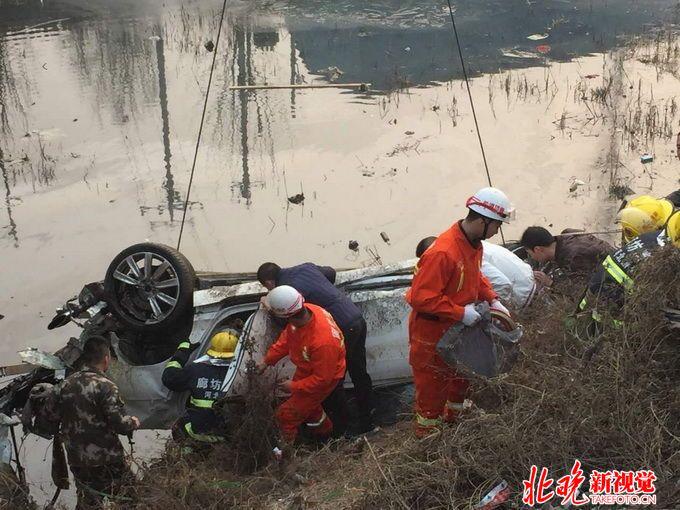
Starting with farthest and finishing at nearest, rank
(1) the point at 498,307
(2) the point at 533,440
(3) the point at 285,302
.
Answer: (3) the point at 285,302 < (1) the point at 498,307 < (2) the point at 533,440

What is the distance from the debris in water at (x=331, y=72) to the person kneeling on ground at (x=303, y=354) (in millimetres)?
11545

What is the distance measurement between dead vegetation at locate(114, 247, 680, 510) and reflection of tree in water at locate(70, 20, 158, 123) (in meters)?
10.7

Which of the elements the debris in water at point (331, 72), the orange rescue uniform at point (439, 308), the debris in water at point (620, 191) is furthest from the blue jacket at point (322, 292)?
the debris in water at point (331, 72)

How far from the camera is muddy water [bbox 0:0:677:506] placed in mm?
9719

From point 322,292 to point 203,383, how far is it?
3.47 feet

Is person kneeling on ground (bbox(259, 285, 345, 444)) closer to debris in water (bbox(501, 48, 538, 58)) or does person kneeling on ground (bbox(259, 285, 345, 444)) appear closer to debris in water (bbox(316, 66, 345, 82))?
debris in water (bbox(316, 66, 345, 82))

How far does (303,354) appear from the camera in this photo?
495 centimetres

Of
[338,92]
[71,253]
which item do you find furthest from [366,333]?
[338,92]

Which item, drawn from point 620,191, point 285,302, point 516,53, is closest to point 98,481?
point 285,302

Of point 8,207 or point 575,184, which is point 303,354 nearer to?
point 575,184

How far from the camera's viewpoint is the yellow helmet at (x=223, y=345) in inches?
202

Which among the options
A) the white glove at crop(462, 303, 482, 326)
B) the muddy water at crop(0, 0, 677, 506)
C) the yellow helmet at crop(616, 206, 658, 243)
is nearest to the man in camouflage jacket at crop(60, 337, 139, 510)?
the white glove at crop(462, 303, 482, 326)

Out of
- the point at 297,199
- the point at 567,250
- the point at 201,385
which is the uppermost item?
the point at 567,250

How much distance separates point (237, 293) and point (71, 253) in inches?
184
